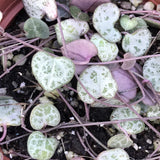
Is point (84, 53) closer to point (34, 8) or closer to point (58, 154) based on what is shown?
point (34, 8)

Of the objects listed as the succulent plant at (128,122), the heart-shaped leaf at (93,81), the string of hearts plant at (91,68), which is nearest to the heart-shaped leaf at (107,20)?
the string of hearts plant at (91,68)

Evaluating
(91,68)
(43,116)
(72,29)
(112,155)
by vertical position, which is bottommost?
(112,155)

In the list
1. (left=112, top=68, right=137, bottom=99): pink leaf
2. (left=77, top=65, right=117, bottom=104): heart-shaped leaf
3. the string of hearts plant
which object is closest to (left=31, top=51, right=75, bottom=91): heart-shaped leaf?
the string of hearts plant

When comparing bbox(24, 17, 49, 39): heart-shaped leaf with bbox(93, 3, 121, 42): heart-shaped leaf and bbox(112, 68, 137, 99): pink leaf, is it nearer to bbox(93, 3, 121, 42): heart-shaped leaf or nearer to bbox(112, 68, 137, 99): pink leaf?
bbox(93, 3, 121, 42): heart-shaped leaf

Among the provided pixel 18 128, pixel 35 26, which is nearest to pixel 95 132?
pixel 18 128

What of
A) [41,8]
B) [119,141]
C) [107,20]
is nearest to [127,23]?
[107,20]

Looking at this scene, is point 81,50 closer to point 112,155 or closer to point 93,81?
point 93,81

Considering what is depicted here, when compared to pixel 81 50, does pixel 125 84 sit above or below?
below
